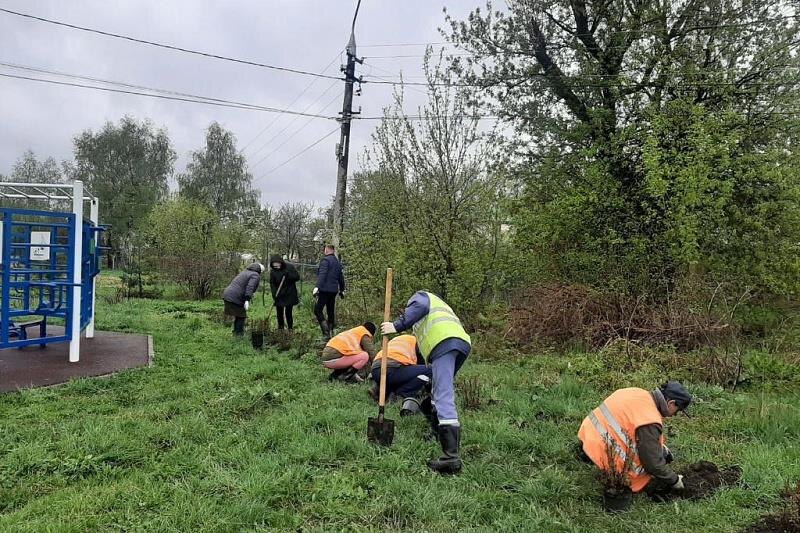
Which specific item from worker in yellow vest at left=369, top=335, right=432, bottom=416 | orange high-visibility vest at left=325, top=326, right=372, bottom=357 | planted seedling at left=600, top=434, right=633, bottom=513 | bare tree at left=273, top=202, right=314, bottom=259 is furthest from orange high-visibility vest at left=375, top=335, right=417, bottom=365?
bare tree at left=273, top=202, right=314, bottom=259

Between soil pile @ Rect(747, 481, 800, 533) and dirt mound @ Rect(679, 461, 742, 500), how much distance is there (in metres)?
0.45

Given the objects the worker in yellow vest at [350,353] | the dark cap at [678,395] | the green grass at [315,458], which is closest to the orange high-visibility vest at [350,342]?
the worker in yellow vest at [350,353]

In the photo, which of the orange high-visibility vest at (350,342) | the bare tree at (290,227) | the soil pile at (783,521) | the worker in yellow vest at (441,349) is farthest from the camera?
the bare tree at (290,227)

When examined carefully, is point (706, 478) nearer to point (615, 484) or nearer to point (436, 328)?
point (615, 484)

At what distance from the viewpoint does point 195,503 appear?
346cm

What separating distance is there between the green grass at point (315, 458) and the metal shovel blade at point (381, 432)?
0.09m

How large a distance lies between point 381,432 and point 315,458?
64 centimetres

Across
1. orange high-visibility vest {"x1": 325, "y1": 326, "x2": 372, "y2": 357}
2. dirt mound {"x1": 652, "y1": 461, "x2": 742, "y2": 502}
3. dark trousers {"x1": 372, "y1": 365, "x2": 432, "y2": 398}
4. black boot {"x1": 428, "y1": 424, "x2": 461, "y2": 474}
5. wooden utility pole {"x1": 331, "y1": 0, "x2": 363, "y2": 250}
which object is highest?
wooden utility pole {"x1": 331, "y1": 0, "x2": 363, "y2": 250}

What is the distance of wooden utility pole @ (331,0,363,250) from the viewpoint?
42.7ft

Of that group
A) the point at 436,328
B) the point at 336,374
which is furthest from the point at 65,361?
the point at 436,328

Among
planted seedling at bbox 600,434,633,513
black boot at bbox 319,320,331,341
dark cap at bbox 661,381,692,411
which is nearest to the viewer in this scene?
planted seedling at bbox 600,434,633,513

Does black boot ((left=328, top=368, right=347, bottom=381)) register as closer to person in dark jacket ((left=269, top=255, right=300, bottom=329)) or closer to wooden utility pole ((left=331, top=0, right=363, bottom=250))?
person in dark jacket ((left=269, top=255, right=300, bottom=329))

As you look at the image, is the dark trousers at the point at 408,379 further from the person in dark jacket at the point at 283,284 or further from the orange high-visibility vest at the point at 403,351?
the person in dark jacket at the point at 283,284

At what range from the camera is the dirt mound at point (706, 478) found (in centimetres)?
400
